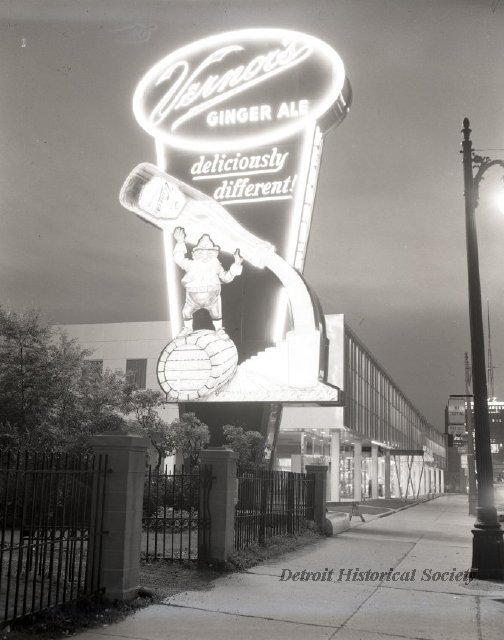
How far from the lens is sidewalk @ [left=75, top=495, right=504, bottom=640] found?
8633 mm

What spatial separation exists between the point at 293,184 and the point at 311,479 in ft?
55.5

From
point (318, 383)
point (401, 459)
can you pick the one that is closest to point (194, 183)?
point (318, 383)

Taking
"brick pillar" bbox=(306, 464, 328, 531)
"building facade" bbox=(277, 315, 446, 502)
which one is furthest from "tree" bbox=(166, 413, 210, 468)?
"building facade" bbox=(277, 315, 446, 502)

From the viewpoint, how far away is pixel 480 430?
13.2 m

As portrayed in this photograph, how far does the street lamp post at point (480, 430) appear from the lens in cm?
1262

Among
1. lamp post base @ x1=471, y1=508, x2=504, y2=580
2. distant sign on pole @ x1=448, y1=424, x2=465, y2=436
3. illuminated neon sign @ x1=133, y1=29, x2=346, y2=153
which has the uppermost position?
illuminated neon sign @ x1=133, y1=29, x2=346, y2=153

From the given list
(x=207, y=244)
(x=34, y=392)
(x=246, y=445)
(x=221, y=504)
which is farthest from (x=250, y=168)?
(x=221, y=504)

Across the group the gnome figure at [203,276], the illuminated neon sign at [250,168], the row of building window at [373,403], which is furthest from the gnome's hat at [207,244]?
the row of building window at [373,403]

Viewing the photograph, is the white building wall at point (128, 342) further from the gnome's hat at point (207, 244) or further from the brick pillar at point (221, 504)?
the brick pillar at point (221, 504)

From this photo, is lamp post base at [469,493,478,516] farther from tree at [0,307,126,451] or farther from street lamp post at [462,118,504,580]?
street lamp post at [462,118,504,580]

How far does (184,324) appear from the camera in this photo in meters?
34.4

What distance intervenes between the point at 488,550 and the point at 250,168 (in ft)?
84.6

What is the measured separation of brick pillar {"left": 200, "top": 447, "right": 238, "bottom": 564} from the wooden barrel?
715 inches

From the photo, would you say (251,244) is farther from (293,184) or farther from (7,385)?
(7,385)
